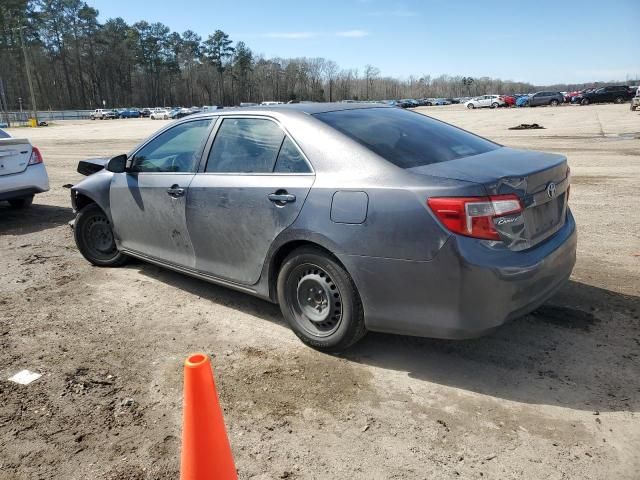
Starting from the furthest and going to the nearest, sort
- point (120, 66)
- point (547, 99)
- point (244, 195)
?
point (120, 66) < point (547, 99) < point (244, 195)

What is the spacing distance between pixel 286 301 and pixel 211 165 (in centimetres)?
129

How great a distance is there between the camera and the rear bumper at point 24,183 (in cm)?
732

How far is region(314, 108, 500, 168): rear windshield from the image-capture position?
3285 mm

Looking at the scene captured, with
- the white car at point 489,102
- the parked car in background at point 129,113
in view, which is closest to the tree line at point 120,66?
the parked car in background at point 129,113

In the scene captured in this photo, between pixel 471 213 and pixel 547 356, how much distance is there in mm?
1285

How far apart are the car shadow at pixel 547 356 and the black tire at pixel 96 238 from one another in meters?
1.98

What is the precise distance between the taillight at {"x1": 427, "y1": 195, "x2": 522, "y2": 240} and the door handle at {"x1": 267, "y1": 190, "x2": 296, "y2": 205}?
3.32ft

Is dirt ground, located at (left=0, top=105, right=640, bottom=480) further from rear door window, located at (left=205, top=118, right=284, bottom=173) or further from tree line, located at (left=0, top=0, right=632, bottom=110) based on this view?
tree line, located at (left=0, top=0, right=632, bottom=110)

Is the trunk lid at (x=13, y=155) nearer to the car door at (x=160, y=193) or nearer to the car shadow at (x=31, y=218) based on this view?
the car shadow at (x=31, y=218)

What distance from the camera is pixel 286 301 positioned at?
3.59 m

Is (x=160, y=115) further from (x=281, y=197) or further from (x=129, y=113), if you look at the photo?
(x=281, y=197)

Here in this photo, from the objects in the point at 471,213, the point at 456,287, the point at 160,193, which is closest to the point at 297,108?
the point at 160,193

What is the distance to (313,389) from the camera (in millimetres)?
3070

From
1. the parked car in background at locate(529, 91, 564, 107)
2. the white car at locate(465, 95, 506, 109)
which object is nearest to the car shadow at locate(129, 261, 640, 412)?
the parked car in background at locate(529, 91, 564, 107)
